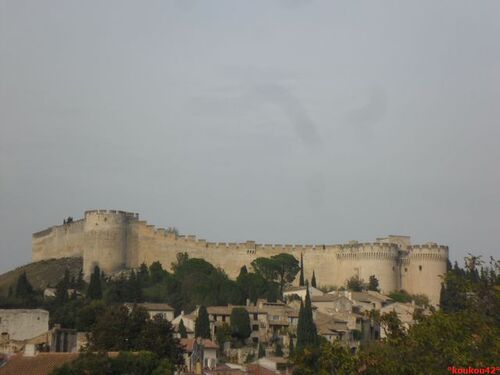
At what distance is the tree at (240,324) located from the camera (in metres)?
60.4

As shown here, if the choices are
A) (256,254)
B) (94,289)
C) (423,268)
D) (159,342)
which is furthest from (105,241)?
(159,342)

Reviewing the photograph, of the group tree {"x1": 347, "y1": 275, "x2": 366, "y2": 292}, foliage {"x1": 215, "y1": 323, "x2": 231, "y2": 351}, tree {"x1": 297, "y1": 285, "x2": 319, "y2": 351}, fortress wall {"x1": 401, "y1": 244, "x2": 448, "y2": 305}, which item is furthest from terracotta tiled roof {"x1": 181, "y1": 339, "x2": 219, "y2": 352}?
fortress wall {"x1": 401, "y1": 244, "x2": 448, "y2": 305}

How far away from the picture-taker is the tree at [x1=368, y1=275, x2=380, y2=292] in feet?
270

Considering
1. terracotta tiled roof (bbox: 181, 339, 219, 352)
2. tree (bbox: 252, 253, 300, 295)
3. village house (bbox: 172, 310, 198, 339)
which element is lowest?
terracotta tiled roof (bbox: 181, 339, 219, 352)

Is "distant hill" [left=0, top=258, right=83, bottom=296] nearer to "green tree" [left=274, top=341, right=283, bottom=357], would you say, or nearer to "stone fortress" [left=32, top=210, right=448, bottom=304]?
"stone fortress" [left=32, top=210, right=448, bottom=304]

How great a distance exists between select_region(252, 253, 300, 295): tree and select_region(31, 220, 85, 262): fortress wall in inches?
667

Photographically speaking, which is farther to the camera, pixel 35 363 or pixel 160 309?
pixel 160 309

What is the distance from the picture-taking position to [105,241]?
84.8m

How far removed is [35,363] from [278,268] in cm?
4884

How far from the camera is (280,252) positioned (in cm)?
8675

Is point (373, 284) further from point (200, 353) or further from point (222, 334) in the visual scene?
point (200, 353)

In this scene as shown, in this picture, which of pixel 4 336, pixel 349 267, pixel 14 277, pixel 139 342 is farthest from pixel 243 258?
pixel 139 342

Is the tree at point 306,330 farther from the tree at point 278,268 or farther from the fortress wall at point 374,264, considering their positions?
the fortress wall at point 374,264

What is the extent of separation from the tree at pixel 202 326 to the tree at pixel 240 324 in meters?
3.06
